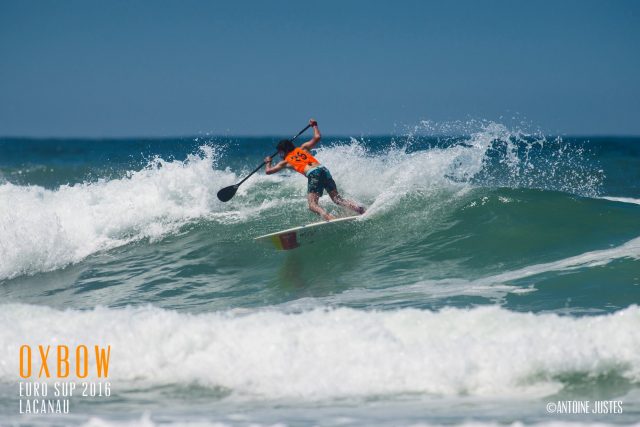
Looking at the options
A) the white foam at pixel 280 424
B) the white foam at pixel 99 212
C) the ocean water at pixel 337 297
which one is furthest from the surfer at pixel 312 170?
the white foam at pixel 280 424

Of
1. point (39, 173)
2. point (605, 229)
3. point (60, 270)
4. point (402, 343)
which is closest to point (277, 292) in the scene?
point (402, 343)

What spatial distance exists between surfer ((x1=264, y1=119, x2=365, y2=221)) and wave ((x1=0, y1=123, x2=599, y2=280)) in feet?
2.83

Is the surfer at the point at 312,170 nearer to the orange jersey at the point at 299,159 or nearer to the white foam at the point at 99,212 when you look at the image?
the orange jersey at the point at 299,159

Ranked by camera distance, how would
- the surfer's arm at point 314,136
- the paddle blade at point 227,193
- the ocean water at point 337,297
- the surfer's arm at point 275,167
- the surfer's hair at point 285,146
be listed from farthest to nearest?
the paddle blade at point 227,193, the surfer's hair at point 285,146, the surfer's arm at point 314,136, the surfer's arm at point 275,167, the ocean water at point 337,297

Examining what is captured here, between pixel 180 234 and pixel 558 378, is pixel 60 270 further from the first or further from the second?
pixel 558 378

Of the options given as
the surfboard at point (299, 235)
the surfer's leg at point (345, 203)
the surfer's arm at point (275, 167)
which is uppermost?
the surfer's arm at point (275, 167)

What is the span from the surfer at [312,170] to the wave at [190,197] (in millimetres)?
864

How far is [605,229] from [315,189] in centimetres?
403

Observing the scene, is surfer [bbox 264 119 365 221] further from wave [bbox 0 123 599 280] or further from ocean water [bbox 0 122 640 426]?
wave [bbox 0 123 599 280]

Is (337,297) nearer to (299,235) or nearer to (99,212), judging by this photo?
(299,235)

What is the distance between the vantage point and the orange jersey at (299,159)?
10.6 m

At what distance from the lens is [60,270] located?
10.7 meters

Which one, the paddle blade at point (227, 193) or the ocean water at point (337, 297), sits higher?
the paddle blade at point (227, 193)

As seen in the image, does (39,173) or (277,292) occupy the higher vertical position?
(39,173)
